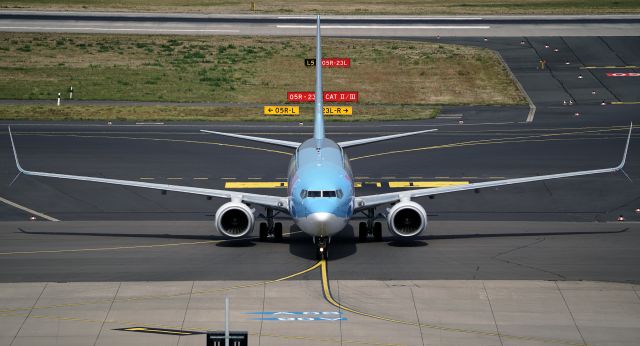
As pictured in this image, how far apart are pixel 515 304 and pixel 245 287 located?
A: 34.6 ft

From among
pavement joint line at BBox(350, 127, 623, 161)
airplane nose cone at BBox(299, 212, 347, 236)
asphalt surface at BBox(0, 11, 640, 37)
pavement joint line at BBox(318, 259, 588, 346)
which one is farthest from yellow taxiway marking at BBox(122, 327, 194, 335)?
asphalt surface at BBox(0, 11, 640, 37)

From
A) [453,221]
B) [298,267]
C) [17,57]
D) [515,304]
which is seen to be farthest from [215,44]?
[515,304]

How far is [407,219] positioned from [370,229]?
2891mm

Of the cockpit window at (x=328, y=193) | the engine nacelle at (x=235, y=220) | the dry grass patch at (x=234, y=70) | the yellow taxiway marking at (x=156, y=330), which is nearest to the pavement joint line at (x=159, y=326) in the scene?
the yellow taxiway marking at (x=156, y=330)

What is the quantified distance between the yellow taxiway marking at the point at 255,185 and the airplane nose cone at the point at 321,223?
58.0 feet

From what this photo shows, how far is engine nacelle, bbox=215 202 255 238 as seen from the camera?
5253 centimetres

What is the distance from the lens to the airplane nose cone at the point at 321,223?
1925 inches

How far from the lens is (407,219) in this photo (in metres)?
53.1

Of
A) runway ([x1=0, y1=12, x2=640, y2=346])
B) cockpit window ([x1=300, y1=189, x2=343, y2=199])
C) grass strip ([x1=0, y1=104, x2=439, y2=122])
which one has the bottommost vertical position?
runway ([x1=0, y1=12, x2=640, y2=346])

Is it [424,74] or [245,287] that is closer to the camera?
[245,287]

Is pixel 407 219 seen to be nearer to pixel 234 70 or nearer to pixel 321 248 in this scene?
pixel 321 248

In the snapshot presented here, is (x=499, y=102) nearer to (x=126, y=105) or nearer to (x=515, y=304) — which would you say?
(x=126, y=105)

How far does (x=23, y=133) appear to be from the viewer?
83875mm

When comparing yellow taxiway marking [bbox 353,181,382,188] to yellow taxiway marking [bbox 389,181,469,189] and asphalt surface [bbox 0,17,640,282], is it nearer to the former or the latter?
asphalt surface [bbox 0,17,640,282]
